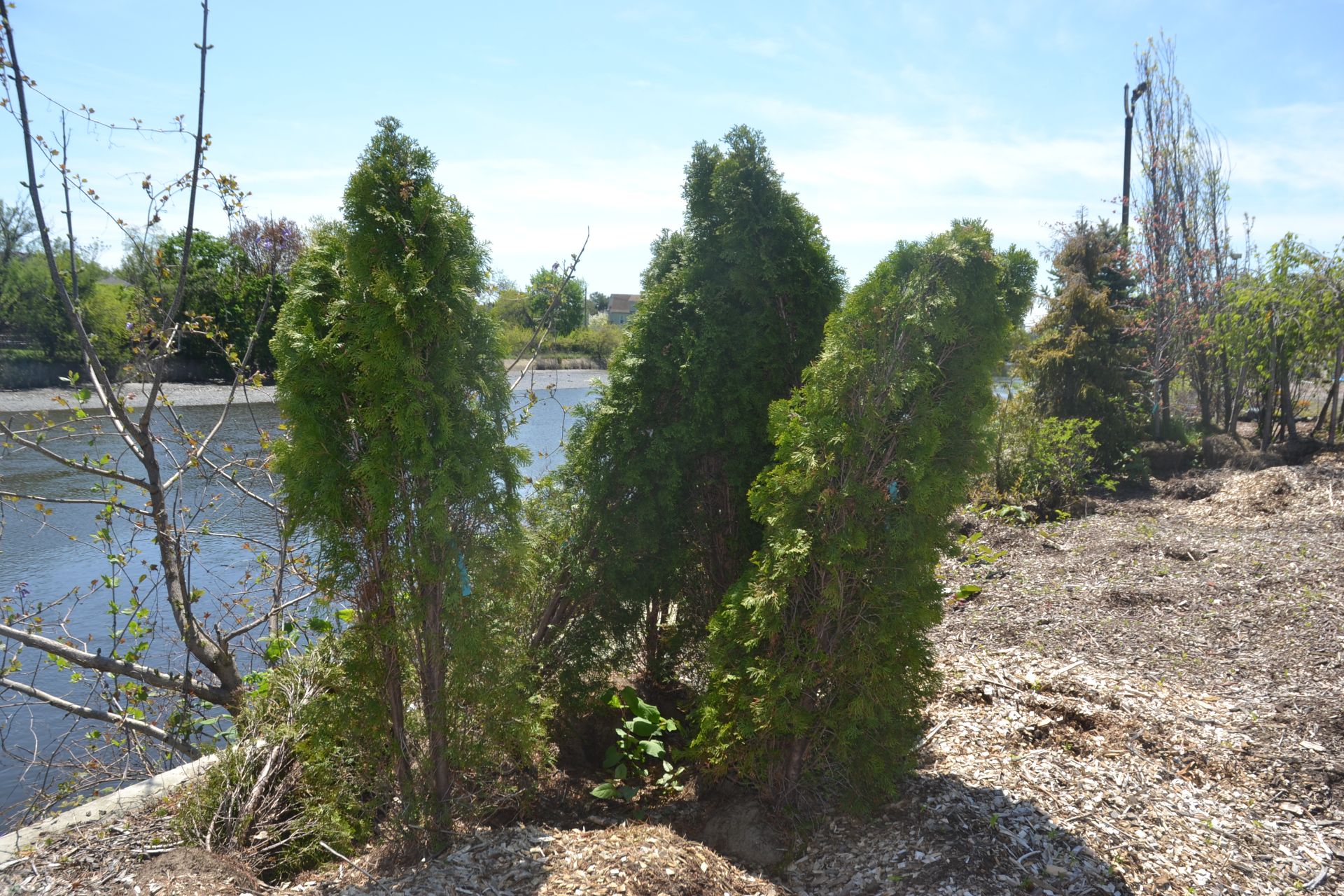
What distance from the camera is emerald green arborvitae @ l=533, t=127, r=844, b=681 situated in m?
4.53

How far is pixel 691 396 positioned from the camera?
453cm

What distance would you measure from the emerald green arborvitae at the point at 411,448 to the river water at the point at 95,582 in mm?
397

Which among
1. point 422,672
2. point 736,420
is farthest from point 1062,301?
point 422,672

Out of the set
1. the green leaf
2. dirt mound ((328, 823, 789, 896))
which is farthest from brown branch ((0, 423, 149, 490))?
the green leaf

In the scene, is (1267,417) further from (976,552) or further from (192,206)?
(192,206)

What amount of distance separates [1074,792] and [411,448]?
346cm

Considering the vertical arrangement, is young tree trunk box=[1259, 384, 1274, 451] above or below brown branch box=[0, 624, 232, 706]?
above

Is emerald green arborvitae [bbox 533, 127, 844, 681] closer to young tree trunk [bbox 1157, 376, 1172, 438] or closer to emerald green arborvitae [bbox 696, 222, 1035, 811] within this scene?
emerald green arborvitae [bbox 696, 222, 1035, 811]

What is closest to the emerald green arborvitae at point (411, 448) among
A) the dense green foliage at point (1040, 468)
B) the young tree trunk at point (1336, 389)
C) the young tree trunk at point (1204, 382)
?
the dense green foliage at point (1040, 468)

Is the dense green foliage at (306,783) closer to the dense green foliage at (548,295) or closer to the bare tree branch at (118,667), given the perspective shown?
the bare tree branch at (118,667)

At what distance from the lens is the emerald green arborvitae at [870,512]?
353 cm

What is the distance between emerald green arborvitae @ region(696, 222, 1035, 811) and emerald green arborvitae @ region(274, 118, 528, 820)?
120 centimetres

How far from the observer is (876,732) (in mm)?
3695

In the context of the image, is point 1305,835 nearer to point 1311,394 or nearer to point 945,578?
point 945,578
